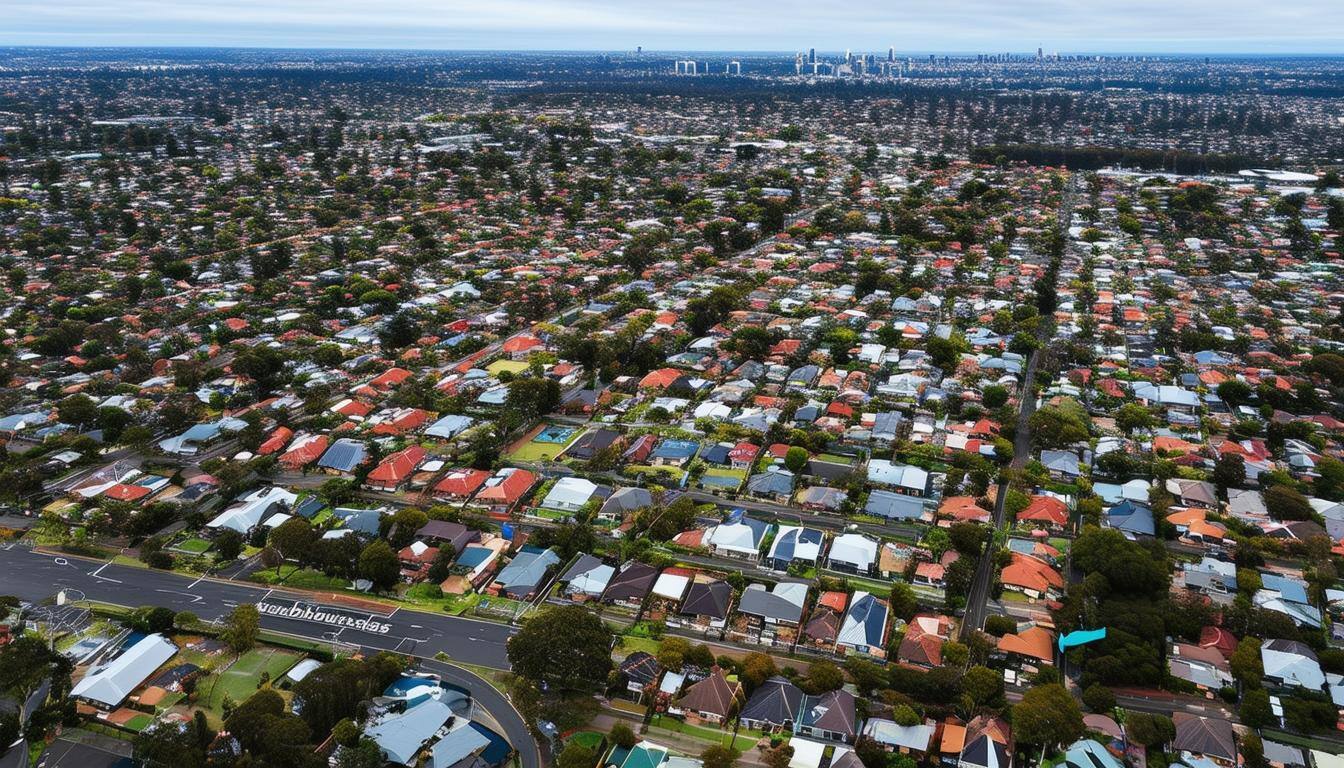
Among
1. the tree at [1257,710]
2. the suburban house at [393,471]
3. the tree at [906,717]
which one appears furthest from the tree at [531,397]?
the tree at [1257,710]

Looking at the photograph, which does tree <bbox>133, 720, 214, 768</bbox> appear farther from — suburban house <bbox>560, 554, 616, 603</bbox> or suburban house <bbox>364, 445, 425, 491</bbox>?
suburban house <bbox>364, 445, 425, 491</bbox>

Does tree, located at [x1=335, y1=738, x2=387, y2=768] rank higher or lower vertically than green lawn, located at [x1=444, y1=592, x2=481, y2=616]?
higher

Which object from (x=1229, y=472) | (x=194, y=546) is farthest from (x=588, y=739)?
(x=1229, y=472)

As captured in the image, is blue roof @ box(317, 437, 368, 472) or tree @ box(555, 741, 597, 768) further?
blue roof @ box(317, 437, 368, 472)

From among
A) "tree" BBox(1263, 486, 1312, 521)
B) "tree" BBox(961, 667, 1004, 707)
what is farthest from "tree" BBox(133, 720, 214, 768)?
"tree" BBox(1263, 486, 1312, 521)

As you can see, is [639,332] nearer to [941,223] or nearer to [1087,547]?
[1087,547]

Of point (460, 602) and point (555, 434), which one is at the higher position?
point (555, 434)

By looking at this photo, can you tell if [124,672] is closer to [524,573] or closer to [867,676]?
[524,573]
